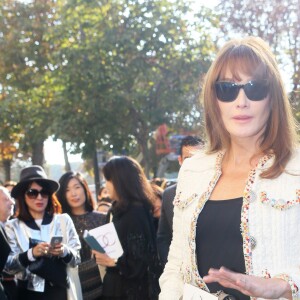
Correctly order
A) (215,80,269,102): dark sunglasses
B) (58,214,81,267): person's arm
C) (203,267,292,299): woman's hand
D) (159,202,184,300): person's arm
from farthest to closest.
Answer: (58,214,81,267): person's arm < (159,202,184,300): person's arm < (215,80,269,102): dark sunglasses < (203,267,292,299): woman's hand

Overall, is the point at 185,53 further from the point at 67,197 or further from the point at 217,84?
the point at 217,84

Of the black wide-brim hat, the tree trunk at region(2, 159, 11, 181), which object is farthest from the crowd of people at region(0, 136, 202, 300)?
the tree trunk at region(2, 159, 11, 181)

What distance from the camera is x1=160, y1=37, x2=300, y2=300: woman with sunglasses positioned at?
2475 mm

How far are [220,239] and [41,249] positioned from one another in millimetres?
3252

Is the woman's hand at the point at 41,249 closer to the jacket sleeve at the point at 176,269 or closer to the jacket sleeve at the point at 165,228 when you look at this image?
the jacket sleeve at the point at 165,228

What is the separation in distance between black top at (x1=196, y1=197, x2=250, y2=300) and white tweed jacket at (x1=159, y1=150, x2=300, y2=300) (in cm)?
3

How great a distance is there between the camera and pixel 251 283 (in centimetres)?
220

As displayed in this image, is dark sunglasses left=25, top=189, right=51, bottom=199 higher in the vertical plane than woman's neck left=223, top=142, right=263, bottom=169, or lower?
lower

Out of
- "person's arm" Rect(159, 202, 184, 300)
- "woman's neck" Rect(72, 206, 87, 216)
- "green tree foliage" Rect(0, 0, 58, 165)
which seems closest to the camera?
"person's arm" Rect(159, 202, 184, 300)

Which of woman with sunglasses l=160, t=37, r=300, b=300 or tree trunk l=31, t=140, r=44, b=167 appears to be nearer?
woman with sunglasses l=160, t=37, r=300, b=300

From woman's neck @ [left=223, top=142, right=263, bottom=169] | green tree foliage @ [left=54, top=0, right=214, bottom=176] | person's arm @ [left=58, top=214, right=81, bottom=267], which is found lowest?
person's arm @ [left=58, top=214, right=81, bottom=267]

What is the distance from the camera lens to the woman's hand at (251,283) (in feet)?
7.15

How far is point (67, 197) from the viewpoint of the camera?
746cm

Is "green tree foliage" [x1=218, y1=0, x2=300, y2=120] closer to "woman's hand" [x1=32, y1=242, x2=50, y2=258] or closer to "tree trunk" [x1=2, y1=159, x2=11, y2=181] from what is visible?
"woman's hand" [x1=32, y1=242, x2=50, y2=258]
